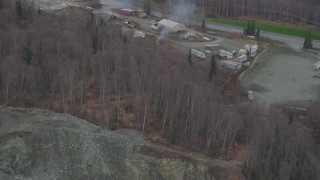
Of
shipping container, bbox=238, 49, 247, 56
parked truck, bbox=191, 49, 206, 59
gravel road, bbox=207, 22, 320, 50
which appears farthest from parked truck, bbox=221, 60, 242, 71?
gravel road, bbox=207, 22, 320, 50

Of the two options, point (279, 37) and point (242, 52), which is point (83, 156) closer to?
point (242, 52)

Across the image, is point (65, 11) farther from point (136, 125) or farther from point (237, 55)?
point (136, 125)

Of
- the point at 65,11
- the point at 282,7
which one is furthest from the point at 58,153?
the point at 282,7

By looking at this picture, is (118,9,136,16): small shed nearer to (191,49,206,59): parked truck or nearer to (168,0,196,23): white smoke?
(168,0,196,23): white smoke

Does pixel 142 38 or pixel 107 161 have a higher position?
pixel 142 38

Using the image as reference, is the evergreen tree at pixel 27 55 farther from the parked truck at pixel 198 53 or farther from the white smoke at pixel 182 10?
the white smoke at pixel 182 10

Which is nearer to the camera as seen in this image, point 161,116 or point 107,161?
point 107,161

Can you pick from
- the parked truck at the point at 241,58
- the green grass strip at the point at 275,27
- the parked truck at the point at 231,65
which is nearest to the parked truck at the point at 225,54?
the parked truck at the point at 241,58
